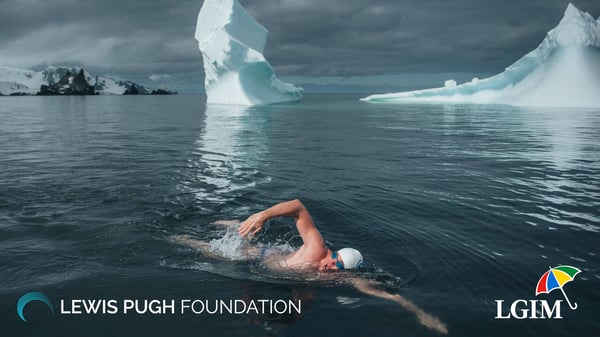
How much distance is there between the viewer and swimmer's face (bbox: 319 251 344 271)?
16.1 feet

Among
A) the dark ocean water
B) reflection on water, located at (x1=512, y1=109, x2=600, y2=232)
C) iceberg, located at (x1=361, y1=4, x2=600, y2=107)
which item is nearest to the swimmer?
the dark ocean water

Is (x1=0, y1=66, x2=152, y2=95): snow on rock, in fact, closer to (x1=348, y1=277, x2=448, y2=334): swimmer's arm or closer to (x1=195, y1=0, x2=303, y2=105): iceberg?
(x1=195, y1=0, x2=303, y2=105): iceberg

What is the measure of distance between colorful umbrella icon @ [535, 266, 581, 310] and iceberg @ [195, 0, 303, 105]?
38.1m

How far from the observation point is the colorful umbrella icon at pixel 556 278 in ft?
15.9

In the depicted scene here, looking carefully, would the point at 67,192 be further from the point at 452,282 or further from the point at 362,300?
the point at 452,282

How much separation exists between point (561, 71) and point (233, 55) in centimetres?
3371

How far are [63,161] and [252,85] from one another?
35991 mm

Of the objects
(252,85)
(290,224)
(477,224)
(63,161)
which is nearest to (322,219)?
(290,224)

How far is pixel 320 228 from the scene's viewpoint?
717 cm

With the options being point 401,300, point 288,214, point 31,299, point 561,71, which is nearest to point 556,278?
point 401,300

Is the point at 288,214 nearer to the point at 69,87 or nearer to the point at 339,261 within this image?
the point at 339,261

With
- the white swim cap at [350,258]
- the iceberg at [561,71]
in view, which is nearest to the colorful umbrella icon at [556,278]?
the white swim cap at [350,258]

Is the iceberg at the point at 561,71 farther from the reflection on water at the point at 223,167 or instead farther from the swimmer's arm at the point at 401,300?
the swimmer's arm at the point at 401,300

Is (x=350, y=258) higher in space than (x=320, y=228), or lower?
higher
